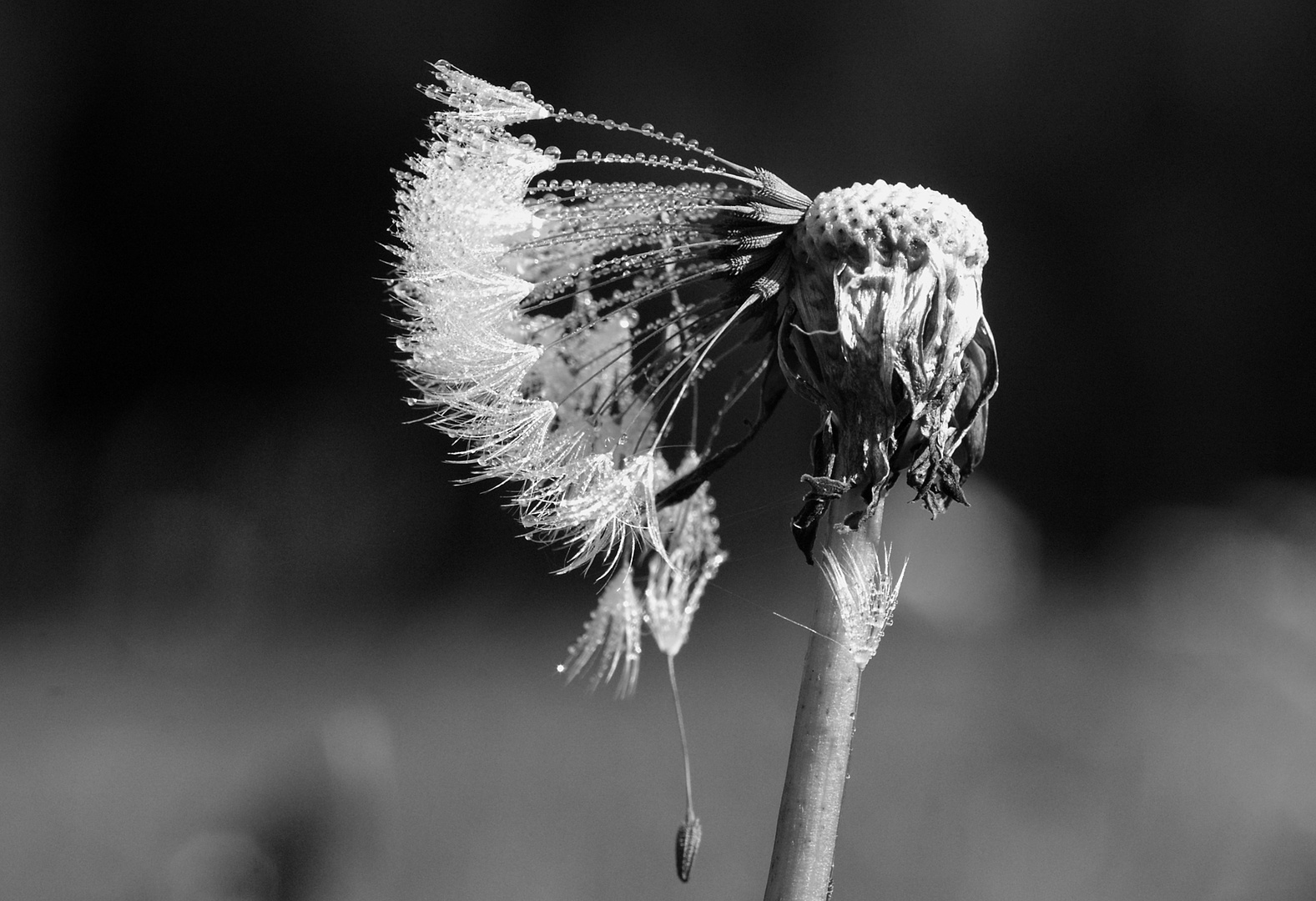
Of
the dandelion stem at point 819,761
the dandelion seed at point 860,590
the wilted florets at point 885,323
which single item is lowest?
the dandelion stem at point 819,761

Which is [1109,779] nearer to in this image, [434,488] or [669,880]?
[669,880]

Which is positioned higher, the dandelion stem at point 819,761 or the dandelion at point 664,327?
the dandelion at point 664,327

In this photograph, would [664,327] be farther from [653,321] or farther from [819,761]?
[819,761]

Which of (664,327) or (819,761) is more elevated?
(664,327)

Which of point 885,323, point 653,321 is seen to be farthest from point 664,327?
point 885,323

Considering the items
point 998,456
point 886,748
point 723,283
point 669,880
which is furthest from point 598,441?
point 998,456

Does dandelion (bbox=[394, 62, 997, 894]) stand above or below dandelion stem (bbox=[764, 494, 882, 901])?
above
